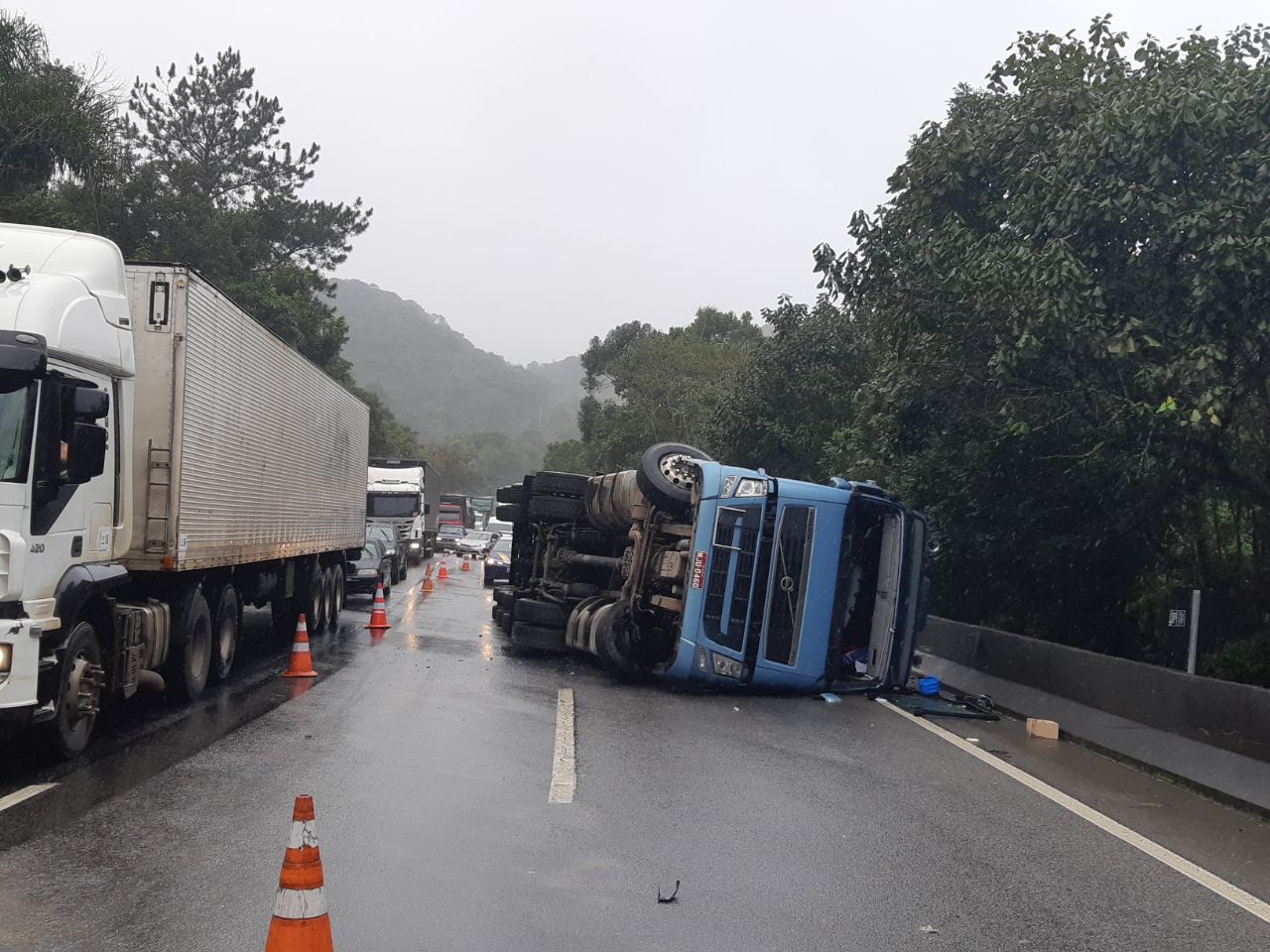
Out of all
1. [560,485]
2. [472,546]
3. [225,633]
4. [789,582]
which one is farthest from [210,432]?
[472,546]

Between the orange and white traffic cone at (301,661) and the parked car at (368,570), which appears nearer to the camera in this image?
the orange and white traffic cone at (301,661)

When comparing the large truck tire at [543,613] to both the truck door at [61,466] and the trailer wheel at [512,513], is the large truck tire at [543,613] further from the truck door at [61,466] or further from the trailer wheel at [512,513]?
the truck door at [61,466]

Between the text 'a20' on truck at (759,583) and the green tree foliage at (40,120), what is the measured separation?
15473mm

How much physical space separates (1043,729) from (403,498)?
36.0 metres

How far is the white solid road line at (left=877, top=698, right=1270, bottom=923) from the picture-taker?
673 centimetres

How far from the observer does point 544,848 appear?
714 centimetres

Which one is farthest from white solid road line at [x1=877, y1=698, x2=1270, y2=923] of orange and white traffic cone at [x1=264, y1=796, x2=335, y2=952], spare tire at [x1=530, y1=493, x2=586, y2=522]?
spare tire at [x1=530, y1=493, x2=586, y2=522]

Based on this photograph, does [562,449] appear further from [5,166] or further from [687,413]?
[5,166]

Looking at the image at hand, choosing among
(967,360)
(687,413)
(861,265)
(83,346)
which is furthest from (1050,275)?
(687,413)

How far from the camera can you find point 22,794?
7.99m

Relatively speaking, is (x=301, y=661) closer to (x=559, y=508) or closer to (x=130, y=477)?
(x=130, y=477)

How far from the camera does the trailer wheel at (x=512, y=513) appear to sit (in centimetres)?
2173

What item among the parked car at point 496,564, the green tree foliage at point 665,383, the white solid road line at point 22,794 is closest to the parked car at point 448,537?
the green tree foliage at point 665,383

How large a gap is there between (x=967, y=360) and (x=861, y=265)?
89.1 inches
